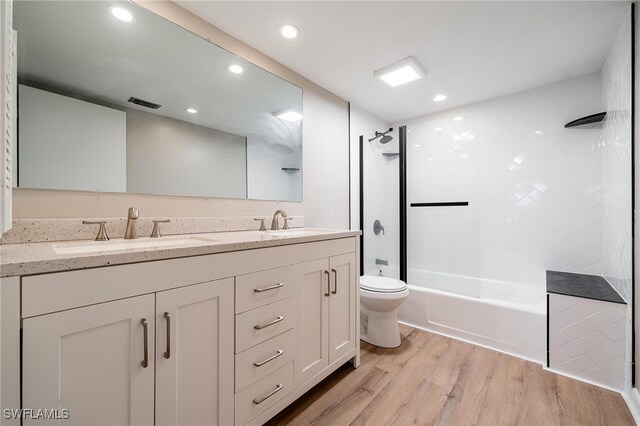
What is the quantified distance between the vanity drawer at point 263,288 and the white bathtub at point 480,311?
1619 mm

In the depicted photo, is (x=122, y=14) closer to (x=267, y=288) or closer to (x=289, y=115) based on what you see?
(x=289, y=115)

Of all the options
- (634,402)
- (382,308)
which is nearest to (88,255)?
(382,308)

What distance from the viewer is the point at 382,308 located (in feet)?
6.70

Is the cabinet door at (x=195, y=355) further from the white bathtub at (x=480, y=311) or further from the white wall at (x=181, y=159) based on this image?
the white bathtub at (x=480, y=311)

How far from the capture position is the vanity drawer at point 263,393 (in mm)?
1094

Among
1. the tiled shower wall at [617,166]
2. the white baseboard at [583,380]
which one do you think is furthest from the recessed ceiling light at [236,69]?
the white baseboard at [583,380]

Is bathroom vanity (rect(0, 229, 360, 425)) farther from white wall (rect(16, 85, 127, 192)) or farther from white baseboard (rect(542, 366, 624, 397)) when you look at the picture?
white baseboard (rect(542, 366, 624, 397))

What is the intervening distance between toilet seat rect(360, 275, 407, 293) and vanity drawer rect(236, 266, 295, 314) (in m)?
0.94

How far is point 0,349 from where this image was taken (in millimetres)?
607

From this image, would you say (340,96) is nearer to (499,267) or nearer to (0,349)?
(499,267)

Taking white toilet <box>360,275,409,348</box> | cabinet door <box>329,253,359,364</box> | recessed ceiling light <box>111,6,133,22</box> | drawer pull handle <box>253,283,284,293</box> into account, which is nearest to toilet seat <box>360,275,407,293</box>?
white toilet <box>360,275,409,348</box>

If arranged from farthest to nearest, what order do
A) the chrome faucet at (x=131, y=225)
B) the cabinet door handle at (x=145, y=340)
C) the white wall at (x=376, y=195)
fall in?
→ the white wall at (x=376, y=195), the chrome faucet at (x=131, y=225), the cabinet door handle at (x=145, y=340)

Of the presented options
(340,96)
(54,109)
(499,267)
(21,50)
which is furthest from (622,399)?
(21,50)

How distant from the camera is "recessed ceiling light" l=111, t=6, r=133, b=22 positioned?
4.20 feet
